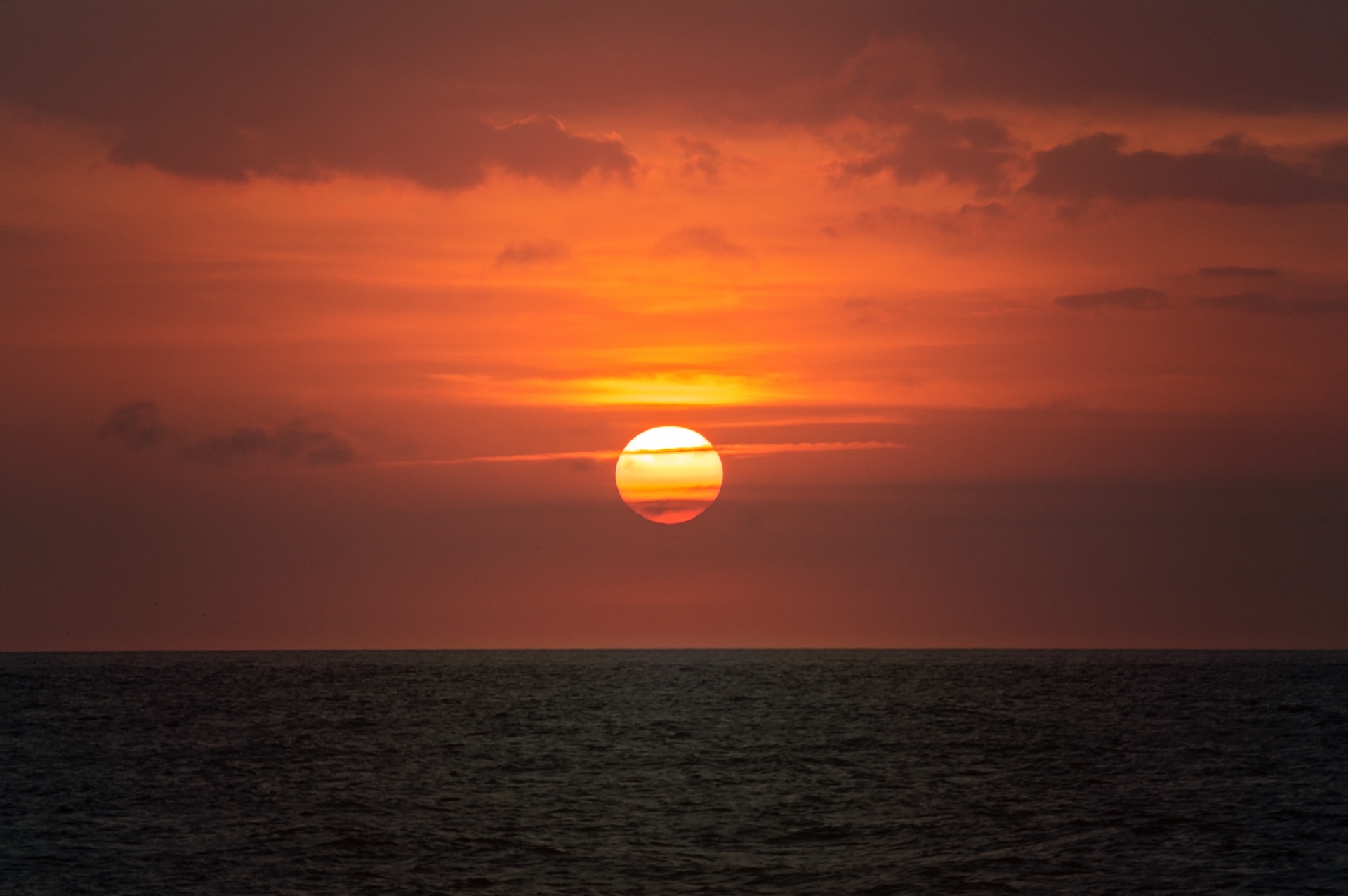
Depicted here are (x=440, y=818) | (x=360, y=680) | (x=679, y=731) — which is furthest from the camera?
(x=360, y=680)

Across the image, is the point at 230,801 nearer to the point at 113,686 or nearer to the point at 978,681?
the point at 113,686

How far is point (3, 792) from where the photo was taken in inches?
2085

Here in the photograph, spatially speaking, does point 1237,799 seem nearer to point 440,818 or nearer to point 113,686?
point 440,818

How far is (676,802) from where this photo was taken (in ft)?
168

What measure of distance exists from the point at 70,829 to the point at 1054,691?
116 meters

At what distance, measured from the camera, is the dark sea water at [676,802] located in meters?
37.1

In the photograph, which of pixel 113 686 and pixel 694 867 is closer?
pixel 694 867

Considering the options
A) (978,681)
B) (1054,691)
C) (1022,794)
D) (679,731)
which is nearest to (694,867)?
(1022,794)

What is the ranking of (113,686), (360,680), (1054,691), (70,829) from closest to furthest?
(70,829)
(1054,691)
(113,686)
(360,680)

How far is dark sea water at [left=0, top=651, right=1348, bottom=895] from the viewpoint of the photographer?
37062mm

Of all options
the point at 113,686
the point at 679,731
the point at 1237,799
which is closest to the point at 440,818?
the point at 1237,799

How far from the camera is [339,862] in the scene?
38812mm

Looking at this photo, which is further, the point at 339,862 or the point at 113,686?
the point at 113,686

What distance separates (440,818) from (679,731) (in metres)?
39.3
